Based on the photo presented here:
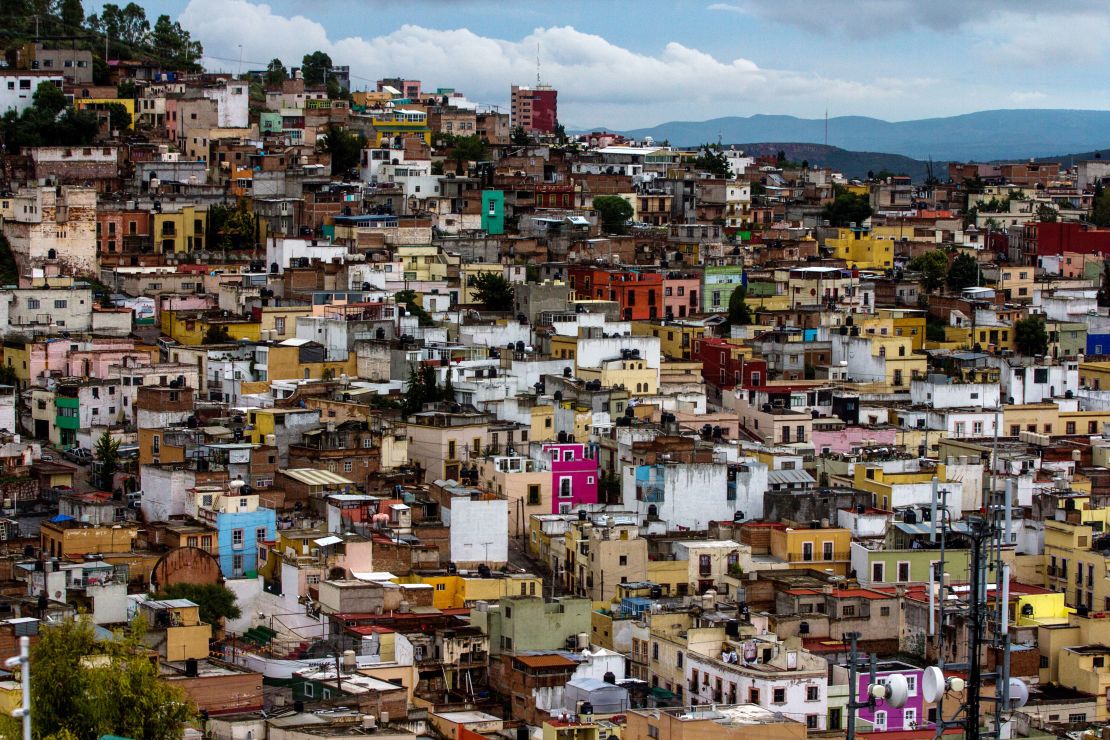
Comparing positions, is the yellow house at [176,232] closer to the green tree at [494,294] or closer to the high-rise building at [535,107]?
the green tree at [494,294]

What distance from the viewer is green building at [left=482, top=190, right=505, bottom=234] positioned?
60.3 m

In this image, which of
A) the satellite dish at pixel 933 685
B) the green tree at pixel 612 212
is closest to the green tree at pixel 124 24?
the green tree at pixel 612 212

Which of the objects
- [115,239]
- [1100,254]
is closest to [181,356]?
[115,239]

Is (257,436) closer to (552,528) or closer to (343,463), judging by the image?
(343,463)

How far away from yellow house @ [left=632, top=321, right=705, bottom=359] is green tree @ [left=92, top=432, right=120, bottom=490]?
1442 centimetres

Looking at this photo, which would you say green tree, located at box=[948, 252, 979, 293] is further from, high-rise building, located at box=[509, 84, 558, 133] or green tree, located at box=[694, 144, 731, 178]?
high-rise building, located at box=[509, 84, 558, 133]

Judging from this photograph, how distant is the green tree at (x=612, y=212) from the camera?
63006 mm

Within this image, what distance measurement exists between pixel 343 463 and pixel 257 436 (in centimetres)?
176

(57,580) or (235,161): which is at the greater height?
(235,161)

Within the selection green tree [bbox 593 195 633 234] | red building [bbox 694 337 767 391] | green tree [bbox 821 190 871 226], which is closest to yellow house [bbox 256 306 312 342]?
red building [bbox 694 337 767 391]

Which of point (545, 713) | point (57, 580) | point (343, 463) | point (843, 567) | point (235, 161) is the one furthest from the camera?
point (235, 161)

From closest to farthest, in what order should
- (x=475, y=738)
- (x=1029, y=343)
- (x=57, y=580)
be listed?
(x=475, y=738) < (x=57, y=580) < (x=1029, y=343)

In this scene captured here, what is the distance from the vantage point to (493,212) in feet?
199

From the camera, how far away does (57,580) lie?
29594 mm
